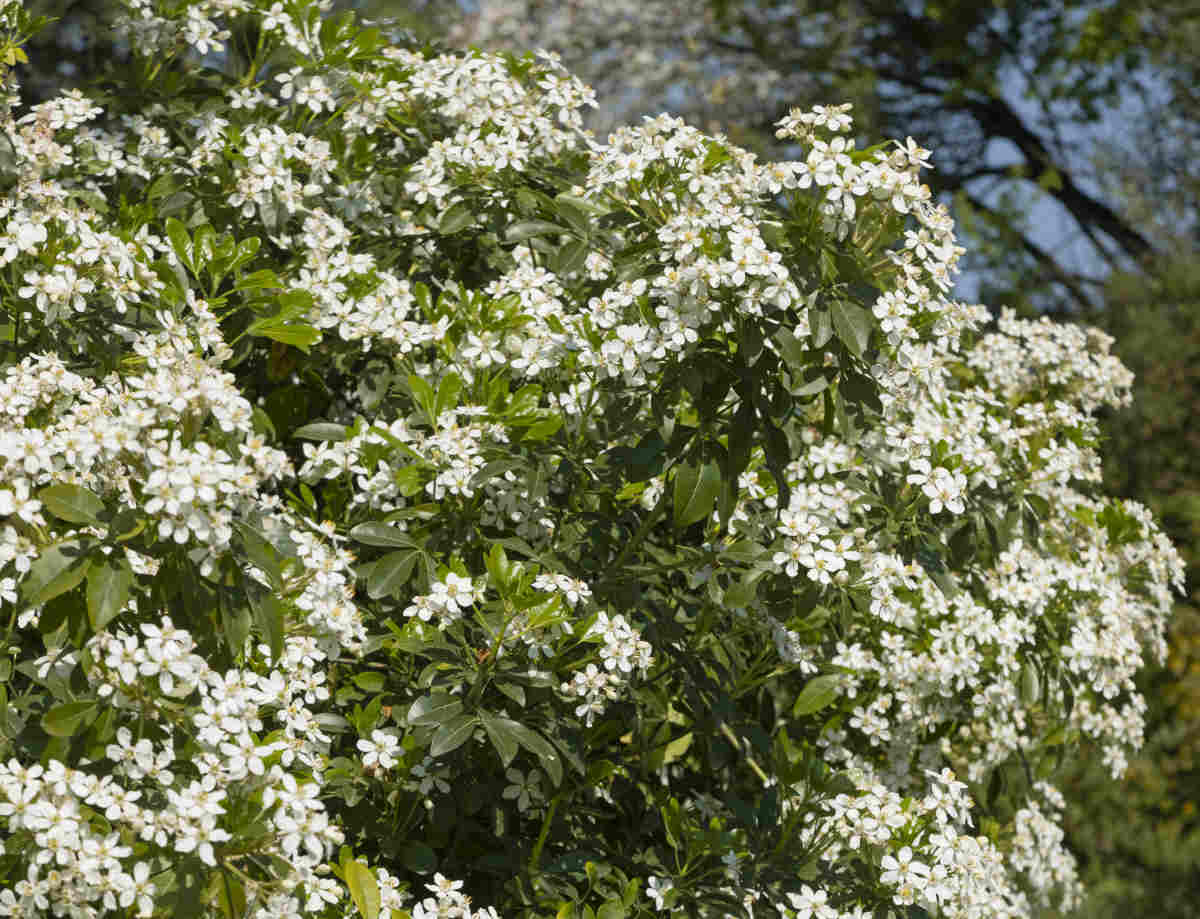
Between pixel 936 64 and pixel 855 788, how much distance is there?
9.31m

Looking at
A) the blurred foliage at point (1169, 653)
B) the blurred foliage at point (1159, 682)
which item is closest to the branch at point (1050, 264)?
the blurred foliage at point (1169, 653)

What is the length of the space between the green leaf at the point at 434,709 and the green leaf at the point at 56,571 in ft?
1.96

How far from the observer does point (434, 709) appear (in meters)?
2.11

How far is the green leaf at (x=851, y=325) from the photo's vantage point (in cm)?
203

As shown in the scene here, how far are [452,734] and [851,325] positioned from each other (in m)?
0.92

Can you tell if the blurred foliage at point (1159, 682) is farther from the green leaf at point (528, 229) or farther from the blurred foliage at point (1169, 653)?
the green leaf at point (528, 229)

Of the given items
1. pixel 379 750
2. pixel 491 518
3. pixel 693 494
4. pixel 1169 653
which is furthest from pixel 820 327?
pixel 1169 653

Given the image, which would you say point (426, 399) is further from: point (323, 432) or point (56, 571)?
point (56, 571)

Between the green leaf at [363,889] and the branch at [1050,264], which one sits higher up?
the branch at [1050,264]

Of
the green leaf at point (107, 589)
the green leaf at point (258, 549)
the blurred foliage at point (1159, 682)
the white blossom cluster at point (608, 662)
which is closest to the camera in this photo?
the green leaf at point (107, 589)

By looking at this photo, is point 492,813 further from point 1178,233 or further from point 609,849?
point 1178,233

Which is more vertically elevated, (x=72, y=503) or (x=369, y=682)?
(x=72, y=503)

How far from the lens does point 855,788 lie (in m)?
2.45

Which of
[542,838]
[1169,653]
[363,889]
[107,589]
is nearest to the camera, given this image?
[107,589]
